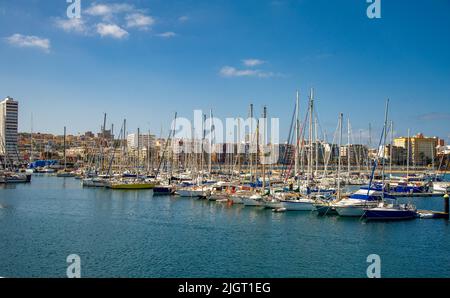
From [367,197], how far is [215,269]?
1294cm

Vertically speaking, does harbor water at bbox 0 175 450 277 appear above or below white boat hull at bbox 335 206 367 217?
below

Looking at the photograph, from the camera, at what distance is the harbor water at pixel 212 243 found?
41.5 feet

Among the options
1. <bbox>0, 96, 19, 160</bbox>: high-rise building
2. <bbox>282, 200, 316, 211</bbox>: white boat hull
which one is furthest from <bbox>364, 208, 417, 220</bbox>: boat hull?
<bbox>0, 96, 19, 160</bbox>: high-rise building

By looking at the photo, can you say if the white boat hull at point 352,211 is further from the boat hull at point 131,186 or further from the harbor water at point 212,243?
the boat hull at point 131,186

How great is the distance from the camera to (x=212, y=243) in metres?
16.2

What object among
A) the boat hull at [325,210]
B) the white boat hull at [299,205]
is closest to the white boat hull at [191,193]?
the white boat hull at [299,205]

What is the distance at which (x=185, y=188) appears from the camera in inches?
1395

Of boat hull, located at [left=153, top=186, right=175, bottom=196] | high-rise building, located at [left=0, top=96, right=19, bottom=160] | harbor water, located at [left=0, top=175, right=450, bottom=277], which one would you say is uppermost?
high-rise building, located at [left=0, top=96, right=19, bottom=160]

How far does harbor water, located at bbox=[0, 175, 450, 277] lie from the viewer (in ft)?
41.5

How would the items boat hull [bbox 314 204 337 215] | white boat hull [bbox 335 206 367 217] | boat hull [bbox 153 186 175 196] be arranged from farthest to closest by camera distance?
boat hull [bbox 153 186 175 196]
boat hull [bbox 314 204 337 215]
white boat hull [bbox 335 206 367 217]

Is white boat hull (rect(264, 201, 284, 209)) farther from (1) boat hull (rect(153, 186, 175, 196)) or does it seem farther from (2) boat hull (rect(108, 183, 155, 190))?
(2) boat hull (rect(108, 183, 155, 190))

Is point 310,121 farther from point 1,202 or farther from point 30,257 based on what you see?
point 1,202
